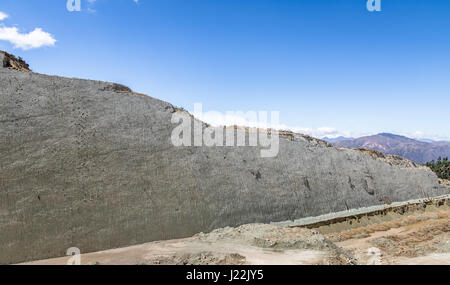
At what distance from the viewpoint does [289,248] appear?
11805 mm

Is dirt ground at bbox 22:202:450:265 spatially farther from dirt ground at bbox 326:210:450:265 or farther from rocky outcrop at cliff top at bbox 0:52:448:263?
rocky outcrop at cliff top at bbox 0:52:448:263

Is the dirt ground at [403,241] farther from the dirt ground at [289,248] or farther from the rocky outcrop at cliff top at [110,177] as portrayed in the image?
the rocky outcrop at cliff top at [110,177]

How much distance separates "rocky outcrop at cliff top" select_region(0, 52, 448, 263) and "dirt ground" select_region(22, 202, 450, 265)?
1.10 metres

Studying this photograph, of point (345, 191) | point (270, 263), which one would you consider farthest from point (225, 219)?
point (345, 191)

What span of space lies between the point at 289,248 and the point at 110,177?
26.8ft

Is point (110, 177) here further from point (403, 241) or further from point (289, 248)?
point (403, 241)

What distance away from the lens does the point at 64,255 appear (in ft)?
36.1

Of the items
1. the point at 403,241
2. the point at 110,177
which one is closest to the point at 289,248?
the point at 110,177

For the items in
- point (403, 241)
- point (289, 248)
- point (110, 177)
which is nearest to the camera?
point (289, 248)

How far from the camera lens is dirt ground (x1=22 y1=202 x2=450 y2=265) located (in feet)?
31.8

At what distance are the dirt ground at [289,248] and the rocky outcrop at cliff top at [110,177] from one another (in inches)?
43.3

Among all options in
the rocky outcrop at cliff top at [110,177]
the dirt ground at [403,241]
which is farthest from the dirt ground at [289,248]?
the rocky outcrop at cliff top at [110,177]
